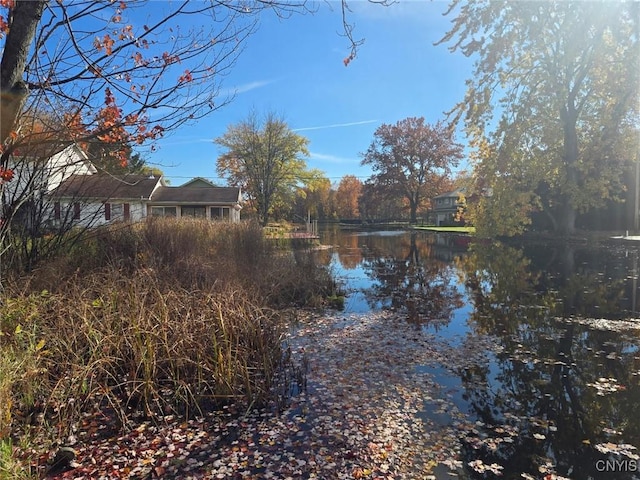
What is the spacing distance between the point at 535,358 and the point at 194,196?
33.1m

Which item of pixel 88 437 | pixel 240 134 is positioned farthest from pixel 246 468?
pixel 240 134

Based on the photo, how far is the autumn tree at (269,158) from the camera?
1710 inches

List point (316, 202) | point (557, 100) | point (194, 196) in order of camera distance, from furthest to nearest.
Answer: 1. point (316, 202)
2. point (194, 196)
3. point (557, 100)

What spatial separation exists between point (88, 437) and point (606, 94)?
26.9 m

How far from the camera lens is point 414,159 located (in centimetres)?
5859

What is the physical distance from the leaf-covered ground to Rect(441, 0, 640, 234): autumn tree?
846 inches

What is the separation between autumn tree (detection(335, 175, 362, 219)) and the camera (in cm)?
7819

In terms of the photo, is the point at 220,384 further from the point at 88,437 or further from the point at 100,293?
the point at 100,293

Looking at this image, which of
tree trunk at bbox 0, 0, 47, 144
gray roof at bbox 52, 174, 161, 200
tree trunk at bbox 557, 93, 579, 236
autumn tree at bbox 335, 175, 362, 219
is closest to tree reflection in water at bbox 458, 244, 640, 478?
tree trunk at bbox 0, 0, 47, 144

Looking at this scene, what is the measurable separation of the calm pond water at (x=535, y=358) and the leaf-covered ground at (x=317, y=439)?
6.2 inches

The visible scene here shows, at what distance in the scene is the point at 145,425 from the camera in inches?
148

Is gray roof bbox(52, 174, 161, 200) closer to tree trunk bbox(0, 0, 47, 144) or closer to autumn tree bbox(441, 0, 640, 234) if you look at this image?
tree trunk bbox(0, 0, 47, 144)

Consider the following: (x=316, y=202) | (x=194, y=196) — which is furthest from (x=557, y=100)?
(x=316, y=202)

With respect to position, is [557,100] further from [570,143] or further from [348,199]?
[348,199]
